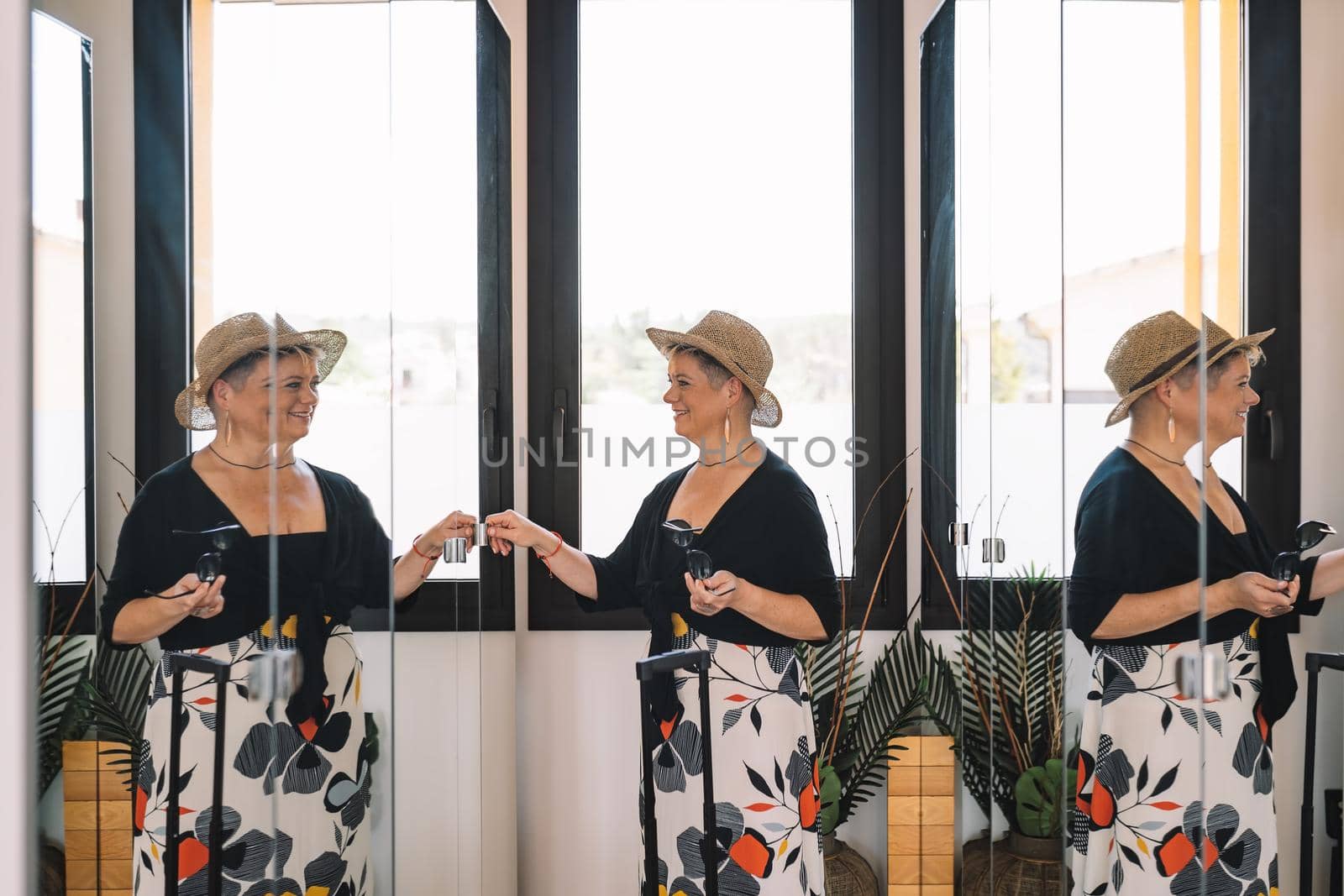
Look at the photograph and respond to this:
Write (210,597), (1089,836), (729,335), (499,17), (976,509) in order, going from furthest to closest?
(499,17) < (729,335) < (976,509) < (1089,836) < (210,597)

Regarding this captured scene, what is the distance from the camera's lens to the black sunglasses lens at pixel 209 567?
1.07m

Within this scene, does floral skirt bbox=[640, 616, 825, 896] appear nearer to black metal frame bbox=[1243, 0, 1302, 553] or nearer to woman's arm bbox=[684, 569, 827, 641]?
woman's arm bbox=[684, 569, 827, 641]

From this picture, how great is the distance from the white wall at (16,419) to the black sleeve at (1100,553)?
1.59m

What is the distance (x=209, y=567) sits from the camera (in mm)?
1077

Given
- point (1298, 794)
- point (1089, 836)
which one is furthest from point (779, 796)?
point (1298, 794)

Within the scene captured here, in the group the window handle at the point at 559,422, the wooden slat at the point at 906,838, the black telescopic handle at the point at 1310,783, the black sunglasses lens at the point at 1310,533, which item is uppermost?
the window handle at the point at 559,422

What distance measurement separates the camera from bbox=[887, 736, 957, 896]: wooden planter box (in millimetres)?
1750

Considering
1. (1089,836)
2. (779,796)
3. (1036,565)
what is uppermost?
(1036,565)

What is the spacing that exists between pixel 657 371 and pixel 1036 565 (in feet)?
2.71

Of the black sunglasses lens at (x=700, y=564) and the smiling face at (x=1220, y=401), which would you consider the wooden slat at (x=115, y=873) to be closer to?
the black sunglasses lens at (x=700, y=564)

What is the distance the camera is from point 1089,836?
4.04 feet

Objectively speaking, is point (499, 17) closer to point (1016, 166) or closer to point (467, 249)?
point (467, 249)

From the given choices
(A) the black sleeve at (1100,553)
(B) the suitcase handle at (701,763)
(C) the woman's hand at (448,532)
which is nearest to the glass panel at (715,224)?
(C) the woman's hand at (448,532)

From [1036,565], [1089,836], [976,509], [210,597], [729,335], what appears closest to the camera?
[210,597]
